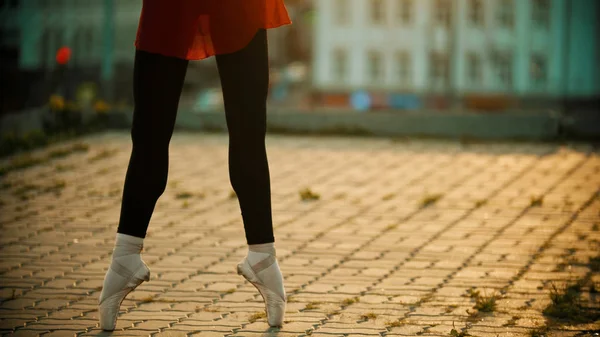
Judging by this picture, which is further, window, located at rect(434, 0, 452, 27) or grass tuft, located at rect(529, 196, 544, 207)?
window, located at rect(434, 0, 452, 27)

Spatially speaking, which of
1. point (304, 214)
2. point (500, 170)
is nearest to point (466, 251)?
point (304, 214)

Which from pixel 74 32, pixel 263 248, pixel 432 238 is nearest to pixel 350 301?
pixel 263 248

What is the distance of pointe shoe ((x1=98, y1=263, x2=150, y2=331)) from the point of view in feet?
12.9

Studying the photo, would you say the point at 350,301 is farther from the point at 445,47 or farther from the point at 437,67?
the point at 445,47

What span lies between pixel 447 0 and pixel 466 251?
62517mm

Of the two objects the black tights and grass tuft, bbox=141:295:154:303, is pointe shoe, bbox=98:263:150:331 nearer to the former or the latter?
the black tights

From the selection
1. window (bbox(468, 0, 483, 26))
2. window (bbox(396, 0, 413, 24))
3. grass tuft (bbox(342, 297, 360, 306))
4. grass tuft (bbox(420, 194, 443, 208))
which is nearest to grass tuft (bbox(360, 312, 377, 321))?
grass tuft (bbox(342, 297, 360, 306))

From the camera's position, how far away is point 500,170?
32.0 feet

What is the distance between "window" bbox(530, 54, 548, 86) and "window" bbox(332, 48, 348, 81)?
12.4 m

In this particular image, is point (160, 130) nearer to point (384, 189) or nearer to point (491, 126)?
point (384, 189)

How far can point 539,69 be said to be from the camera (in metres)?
68.6

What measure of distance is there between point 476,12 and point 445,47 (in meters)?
2.97

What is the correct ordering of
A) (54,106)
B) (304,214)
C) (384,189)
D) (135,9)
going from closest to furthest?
(304,214)
(384,189)
(54,106)
(135,9)

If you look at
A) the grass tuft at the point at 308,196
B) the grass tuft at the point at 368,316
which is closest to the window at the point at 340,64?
the grass tuft at the point at 308,196
